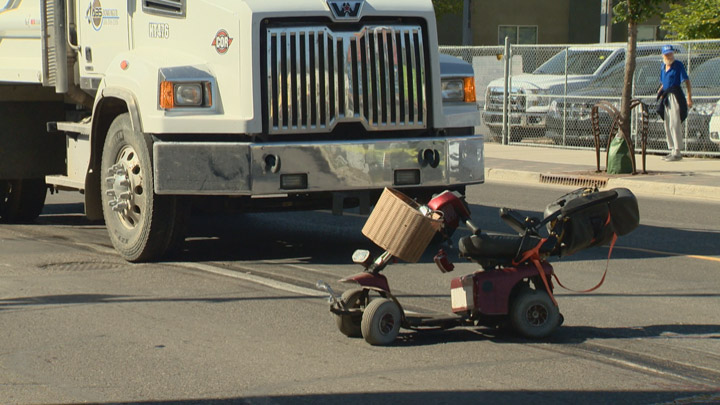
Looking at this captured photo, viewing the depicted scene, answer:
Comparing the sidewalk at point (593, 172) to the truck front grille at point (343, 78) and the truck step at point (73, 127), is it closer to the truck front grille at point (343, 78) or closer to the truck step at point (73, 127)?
the truck front grille at point (343, 78)

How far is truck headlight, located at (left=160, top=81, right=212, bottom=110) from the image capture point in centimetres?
880

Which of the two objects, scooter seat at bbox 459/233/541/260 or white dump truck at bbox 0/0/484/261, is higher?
white dump truck at bbox 0/0/484/261

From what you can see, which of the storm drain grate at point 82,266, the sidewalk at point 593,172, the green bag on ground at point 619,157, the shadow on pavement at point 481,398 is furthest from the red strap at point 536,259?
the green bag on ground at point 619,157

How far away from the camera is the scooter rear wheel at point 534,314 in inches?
257

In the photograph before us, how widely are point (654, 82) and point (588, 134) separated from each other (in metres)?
1.56

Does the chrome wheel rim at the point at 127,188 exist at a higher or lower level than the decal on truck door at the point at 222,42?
lower

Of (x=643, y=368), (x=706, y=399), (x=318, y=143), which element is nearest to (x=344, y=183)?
(x=318, y=143)

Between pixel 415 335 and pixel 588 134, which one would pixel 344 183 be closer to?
pixel 415 335

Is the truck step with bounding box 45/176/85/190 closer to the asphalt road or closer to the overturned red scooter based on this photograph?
the asphalt road

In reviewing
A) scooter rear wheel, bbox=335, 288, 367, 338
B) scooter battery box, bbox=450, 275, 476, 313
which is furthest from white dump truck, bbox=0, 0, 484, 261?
scooter battery box, bbox=450, 275, 476, 313

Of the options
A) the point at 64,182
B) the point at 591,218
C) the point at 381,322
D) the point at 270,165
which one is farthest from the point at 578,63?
the point at 381,322

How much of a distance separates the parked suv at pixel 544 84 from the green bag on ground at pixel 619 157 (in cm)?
485

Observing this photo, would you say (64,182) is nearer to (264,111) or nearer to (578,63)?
(264,111)

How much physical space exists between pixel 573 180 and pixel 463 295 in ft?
35.7
